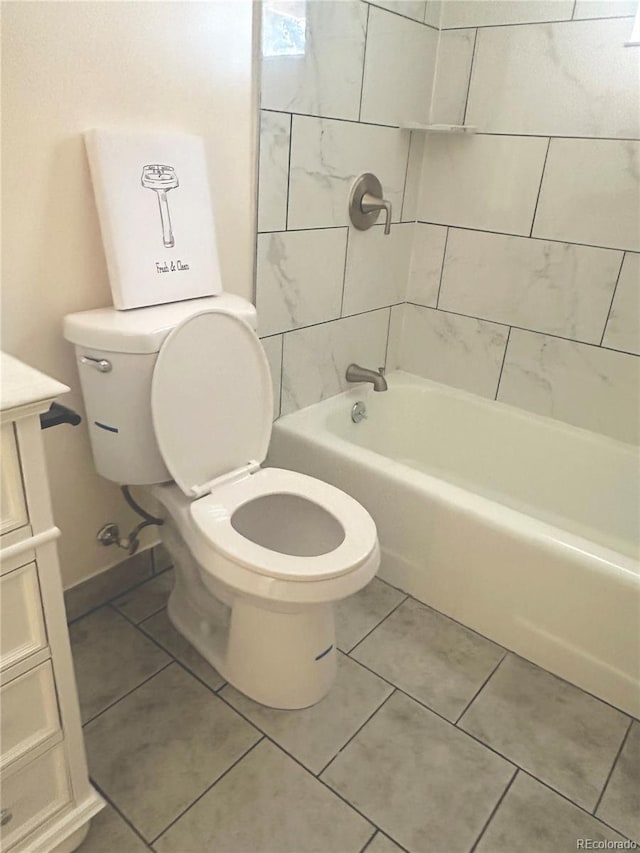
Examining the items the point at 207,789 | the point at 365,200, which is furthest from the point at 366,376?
the point at 207,789

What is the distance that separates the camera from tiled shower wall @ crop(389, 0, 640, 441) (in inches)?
70.3

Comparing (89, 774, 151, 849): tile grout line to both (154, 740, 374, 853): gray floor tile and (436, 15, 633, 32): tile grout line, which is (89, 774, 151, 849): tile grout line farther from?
(436, 15, 633, 32): tile grout line

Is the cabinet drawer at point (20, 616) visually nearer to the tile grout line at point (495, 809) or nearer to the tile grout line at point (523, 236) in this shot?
the tile grout line at point (495, 809)

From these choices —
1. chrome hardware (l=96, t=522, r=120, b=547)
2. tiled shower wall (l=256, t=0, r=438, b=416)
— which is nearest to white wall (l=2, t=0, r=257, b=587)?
chrome hardware (l=96, t=522, r=120, b=547)

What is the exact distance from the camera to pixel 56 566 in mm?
973

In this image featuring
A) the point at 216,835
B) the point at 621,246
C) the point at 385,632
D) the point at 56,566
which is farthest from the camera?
the point at 621,246

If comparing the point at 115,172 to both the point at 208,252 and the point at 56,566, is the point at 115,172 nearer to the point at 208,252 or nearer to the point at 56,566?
the point at 208,252

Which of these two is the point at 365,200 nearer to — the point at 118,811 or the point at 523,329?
the point at 523,329

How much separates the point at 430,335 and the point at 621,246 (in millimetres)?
729

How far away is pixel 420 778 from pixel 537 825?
0.25m

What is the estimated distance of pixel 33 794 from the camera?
1067 mm

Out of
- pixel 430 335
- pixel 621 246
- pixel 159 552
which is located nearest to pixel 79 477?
pixel 159 552

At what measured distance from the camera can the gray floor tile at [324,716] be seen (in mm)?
1391

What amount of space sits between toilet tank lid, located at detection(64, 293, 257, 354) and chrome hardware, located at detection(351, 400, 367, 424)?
2.74ft
